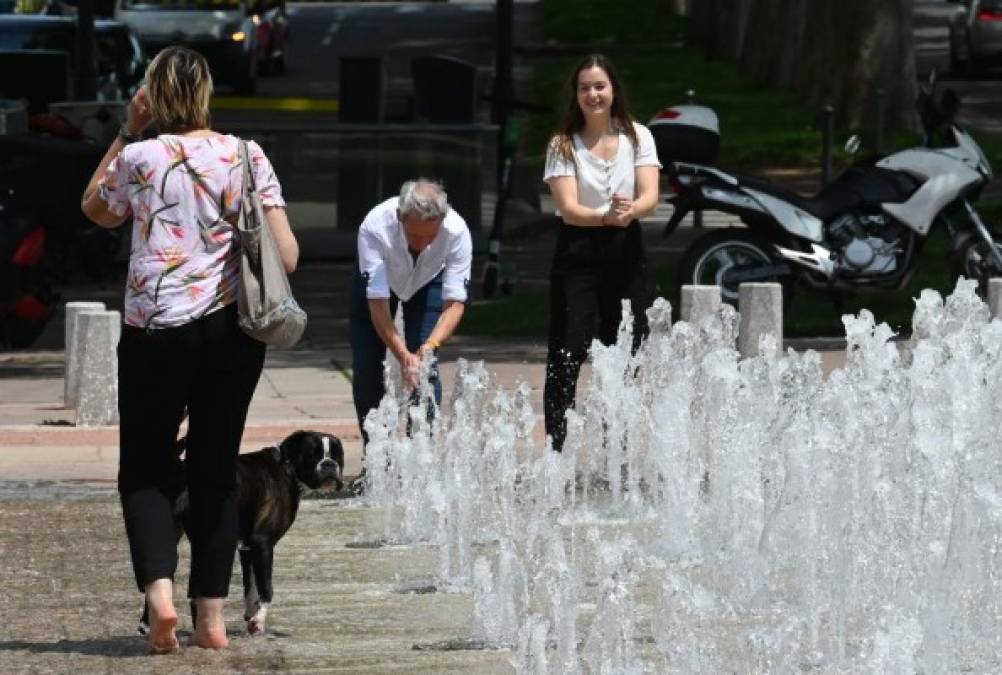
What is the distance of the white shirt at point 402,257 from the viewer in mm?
10383

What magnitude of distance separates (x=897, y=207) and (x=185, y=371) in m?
9.51

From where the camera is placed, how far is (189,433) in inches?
297

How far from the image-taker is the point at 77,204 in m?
18.3

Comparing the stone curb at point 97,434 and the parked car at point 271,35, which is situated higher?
the stone curb at point 97,434

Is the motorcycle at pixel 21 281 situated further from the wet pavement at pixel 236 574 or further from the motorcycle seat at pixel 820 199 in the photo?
the motorcycle seat at pixel 820 199

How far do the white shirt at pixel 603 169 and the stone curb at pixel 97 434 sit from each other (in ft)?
7.29

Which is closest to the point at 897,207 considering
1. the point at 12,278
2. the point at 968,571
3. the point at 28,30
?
the point at 12,278

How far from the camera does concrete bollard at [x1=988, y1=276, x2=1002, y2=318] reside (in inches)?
573

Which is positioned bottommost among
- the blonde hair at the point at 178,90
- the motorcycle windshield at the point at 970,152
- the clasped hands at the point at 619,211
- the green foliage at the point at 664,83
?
the green foliage at the point at 664,83

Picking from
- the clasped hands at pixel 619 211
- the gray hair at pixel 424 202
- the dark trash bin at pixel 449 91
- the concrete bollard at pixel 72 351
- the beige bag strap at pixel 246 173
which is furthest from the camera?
the dark trash bin at pixel 449 91

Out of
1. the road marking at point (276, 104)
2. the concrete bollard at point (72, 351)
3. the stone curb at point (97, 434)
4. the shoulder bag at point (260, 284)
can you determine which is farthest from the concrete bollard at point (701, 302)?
the road marking at point (276, 104)

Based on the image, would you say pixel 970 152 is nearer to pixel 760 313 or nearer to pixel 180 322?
pixel 760 313

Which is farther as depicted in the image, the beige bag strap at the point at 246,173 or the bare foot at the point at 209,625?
the bare foot at the point at 209,625

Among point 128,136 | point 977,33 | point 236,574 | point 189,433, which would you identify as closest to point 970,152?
point 236,574
